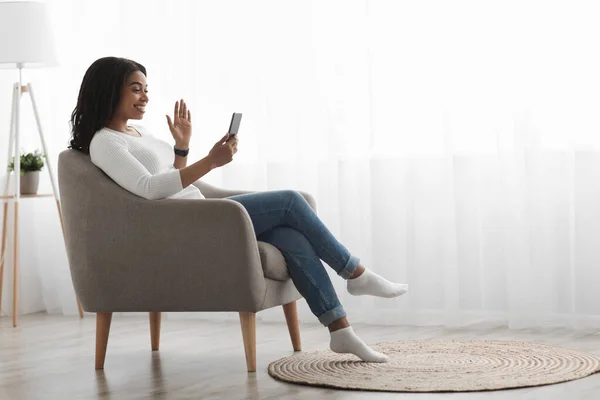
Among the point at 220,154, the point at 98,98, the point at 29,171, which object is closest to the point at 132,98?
the point at 98,98

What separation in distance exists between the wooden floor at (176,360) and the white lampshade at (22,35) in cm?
117

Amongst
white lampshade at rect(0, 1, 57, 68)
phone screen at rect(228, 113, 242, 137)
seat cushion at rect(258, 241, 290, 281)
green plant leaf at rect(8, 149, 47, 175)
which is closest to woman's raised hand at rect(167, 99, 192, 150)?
phone screen at rect(228, 113, 242, 137)

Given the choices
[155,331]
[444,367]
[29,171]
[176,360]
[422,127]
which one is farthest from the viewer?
[29,171]

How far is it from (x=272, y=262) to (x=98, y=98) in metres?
0.76

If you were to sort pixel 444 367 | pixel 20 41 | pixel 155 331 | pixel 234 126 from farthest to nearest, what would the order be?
pixel 20 41
pixel 155 331
pixel 234 126
pixel 444 367

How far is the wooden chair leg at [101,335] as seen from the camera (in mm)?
2979

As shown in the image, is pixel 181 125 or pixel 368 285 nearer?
pixel 368 285

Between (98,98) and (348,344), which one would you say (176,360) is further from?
(98,98)

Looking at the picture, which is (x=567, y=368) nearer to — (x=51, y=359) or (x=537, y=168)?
(x=537, y=168)

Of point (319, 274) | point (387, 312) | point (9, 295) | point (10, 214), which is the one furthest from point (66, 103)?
point (319, 274)

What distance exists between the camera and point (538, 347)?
10.1 feet

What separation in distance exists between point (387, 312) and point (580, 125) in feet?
3.51

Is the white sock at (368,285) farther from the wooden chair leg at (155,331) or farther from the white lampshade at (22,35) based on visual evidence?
the white lampshade at (22,35)

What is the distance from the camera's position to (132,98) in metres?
3.00
